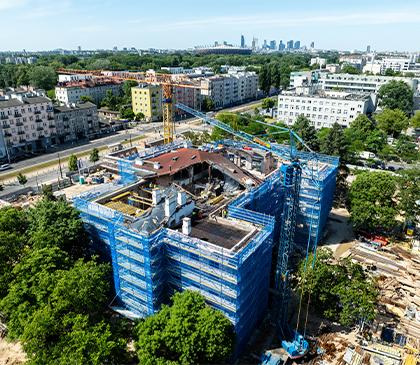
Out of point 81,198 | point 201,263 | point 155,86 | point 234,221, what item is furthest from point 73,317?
point 155,86

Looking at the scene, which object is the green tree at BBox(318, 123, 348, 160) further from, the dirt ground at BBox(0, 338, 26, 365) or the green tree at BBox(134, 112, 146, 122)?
the green tree at BBox(134, 112, 146, 122)

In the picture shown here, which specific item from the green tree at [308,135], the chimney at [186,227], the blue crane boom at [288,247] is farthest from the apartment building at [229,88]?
the chimney at [186,227]

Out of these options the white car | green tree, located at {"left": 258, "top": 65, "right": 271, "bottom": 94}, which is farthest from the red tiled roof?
green tree, located at {"left": 258, "top": 65, "right": 271, "bottom": 94}

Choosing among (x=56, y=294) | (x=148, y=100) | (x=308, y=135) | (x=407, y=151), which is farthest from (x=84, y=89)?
(x=56, y=294)

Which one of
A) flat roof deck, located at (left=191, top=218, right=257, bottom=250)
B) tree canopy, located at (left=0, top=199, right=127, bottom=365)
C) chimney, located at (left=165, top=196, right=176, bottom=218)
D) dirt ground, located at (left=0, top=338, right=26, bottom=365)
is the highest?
chimney, located at (left=165, top=196, right=176, bottom=218)

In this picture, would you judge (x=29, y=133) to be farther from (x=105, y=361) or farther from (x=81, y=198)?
(x=105, y=361)
